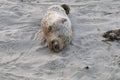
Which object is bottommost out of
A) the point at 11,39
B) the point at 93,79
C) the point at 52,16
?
the point at 93,79

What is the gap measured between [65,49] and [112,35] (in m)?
0.94

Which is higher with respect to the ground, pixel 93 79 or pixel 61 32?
pixel 61 32

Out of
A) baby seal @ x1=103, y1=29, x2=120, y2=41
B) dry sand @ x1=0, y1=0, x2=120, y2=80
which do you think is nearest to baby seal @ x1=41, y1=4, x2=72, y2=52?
dry sand @ x1=0, y1=0, x2=120, y2=80

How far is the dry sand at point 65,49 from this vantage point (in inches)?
180

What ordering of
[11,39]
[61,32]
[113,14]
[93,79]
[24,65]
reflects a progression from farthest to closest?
1. [113,14]
2. [11,39]
3. [61,32]
4. [24,65]
5. [93,79]

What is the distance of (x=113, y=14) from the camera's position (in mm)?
6480

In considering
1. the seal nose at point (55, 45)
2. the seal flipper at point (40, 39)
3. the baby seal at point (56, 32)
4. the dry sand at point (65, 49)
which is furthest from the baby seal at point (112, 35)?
the seal flipper at point (40, 39)

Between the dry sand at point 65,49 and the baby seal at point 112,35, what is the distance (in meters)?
0.12

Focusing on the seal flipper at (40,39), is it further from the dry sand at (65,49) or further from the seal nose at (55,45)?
the seal nose at (55,45)

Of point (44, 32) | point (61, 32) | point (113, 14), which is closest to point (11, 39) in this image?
point (44, 32)

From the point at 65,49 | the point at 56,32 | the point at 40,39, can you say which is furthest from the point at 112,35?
the point at 40,39

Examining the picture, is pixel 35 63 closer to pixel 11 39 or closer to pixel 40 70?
pixel 40 70

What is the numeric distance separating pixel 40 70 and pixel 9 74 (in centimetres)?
48

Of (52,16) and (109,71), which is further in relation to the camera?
(52,16)
